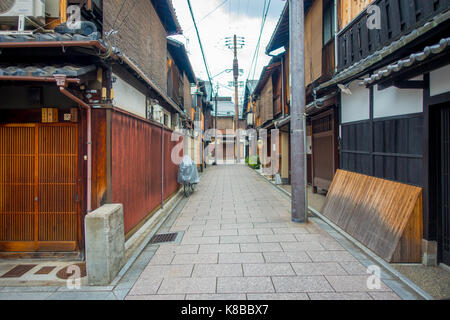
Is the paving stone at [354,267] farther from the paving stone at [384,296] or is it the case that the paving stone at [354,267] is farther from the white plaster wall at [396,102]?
the white plaster wall at [396,102]

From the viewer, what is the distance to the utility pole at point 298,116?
7.54 m

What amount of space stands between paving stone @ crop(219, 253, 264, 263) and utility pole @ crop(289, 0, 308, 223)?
8.99ft

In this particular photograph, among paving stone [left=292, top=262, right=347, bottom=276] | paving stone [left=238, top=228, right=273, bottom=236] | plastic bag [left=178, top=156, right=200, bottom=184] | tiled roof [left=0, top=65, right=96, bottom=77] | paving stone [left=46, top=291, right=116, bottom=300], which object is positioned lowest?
paving stone [left=46, top=291, right=116, bottom=300]

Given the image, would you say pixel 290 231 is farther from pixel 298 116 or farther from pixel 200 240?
pixel 298 116

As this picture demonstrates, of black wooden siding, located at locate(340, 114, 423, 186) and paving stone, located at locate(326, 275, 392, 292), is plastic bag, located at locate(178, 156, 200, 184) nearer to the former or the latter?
black wooden siding, located at locate(340, 114, 423, 186)

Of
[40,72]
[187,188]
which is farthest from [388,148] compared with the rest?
[187,188]

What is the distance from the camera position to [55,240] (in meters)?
5.30

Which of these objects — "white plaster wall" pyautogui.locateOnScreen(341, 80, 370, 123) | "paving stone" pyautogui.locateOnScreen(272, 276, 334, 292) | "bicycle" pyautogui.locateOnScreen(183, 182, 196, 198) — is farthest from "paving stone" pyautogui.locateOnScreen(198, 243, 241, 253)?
"bicycle" pyautogui.locateOnScreen(183, 182, 196, 198)

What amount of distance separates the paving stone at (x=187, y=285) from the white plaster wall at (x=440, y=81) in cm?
467

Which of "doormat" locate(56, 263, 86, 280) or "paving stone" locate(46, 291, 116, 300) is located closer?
"paving stone" locate(46, 291, 116, 300)

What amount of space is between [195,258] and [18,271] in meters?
3.10

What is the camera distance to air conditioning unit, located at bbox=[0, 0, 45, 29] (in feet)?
15.2

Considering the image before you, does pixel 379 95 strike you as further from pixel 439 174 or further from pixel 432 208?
pixel 432 208

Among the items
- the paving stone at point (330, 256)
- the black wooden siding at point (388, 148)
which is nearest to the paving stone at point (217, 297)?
the paving stone at point (330, 256)
